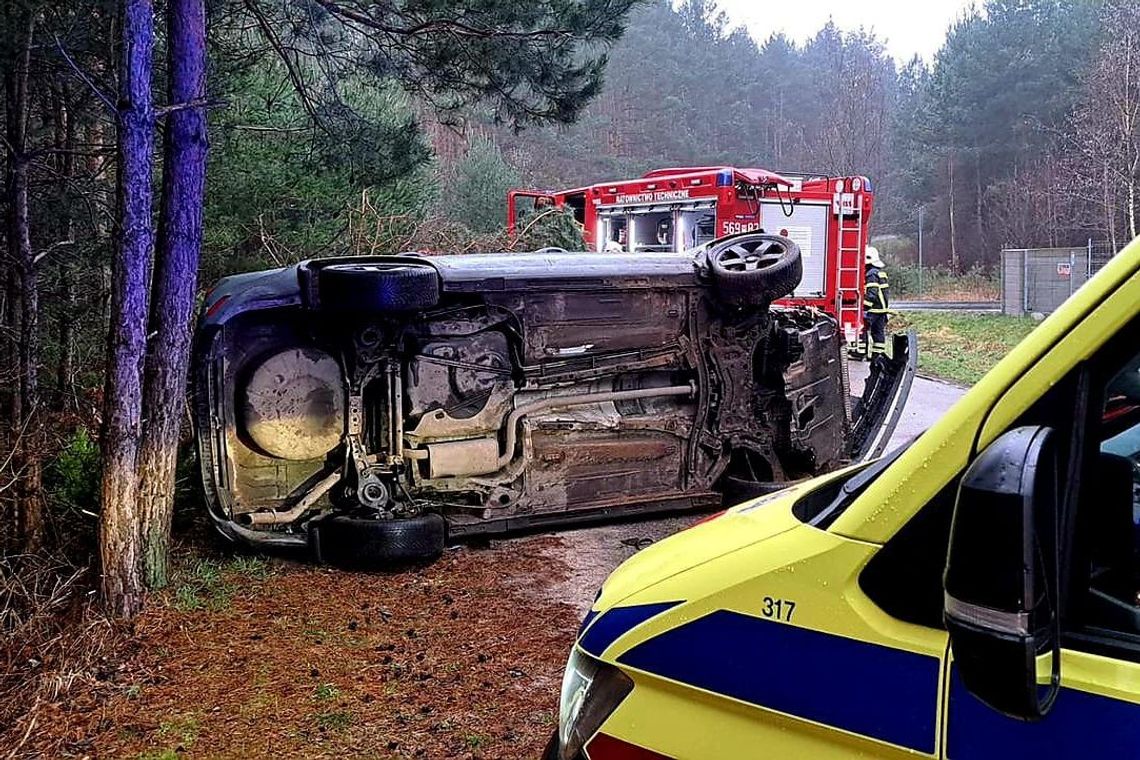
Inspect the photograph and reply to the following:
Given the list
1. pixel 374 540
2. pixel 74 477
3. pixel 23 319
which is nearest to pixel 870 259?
pixel 374 540

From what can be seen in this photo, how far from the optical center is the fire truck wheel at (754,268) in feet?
19.6

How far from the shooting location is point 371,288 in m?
5.10

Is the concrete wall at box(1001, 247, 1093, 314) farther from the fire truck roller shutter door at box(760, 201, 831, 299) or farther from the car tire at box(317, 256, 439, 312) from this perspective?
the car tire at box(317, 256, 439, 312)

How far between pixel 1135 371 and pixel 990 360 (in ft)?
52.8

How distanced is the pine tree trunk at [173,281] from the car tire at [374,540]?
0.86 meters

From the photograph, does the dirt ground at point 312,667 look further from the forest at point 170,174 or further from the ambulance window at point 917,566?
the ambulance window at point 917,566

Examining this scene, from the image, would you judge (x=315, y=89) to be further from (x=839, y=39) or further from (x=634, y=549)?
(x=839, y=39)

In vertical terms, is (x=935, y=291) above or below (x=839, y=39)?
below

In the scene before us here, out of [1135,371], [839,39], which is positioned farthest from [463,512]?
[839,39]

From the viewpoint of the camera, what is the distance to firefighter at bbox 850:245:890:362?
1251 centimetres

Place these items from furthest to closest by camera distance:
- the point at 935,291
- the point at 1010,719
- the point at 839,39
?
the point at 839,39 < the point at 935,291 < the point at 1010,719

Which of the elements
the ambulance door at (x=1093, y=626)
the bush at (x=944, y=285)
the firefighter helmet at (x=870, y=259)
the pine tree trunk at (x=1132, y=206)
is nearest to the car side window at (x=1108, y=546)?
the ambulance door at (x=1093, y=626)

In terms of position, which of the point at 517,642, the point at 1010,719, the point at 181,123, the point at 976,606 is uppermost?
the point at 181,123

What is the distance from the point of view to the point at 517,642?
14.8ft
